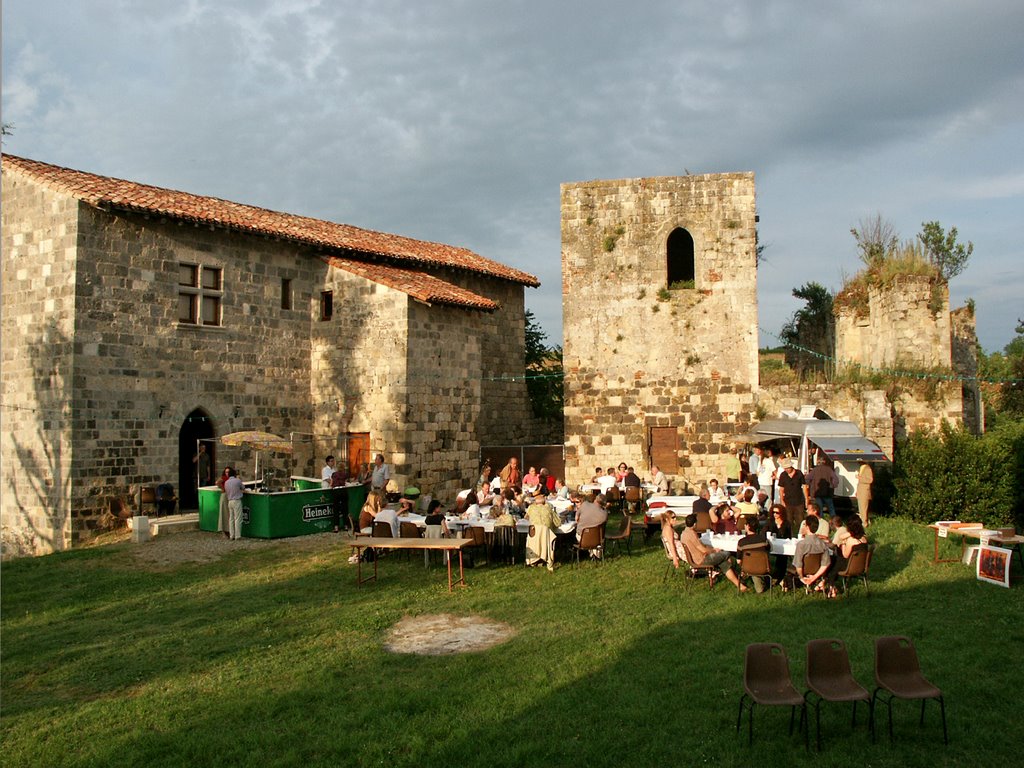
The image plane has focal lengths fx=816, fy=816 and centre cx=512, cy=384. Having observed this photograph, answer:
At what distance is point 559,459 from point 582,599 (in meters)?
12.0

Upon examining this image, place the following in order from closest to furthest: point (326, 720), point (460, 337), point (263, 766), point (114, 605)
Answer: point (263, 766), point (326, 720), point (114, 605), point (460, 337)

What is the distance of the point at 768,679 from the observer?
254 inches

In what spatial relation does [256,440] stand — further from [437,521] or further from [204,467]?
[437,521]

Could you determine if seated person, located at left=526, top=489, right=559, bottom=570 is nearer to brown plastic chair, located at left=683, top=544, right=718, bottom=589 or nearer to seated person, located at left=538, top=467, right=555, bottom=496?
brown plastic chair, located at left=683, top=544, right=718, bottom=589

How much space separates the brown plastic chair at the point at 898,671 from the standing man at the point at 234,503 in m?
12.4

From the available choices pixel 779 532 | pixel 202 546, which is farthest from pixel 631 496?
pixel 202 546

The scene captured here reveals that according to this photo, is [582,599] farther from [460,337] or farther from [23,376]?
[23,376]

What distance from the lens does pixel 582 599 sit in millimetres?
10648

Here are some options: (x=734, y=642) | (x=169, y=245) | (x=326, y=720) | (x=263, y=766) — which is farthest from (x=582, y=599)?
(x=169, y=245)

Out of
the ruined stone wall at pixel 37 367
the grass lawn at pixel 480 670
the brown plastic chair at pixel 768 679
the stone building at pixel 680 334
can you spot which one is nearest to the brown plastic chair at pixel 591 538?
the grass lawn at pixel 480 670

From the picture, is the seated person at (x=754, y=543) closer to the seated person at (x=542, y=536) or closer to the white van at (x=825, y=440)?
the seated person at (x=542, y=536)

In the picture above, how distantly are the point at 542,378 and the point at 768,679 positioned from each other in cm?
2196

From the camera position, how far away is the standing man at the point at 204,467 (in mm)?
18672

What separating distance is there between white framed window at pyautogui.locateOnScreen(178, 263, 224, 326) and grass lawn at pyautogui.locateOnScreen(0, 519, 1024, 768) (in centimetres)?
736
